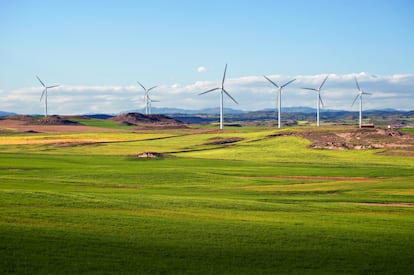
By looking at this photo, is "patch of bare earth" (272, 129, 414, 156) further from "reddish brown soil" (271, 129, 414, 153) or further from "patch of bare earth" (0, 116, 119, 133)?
"patch of bare earth" (0, 116, 119, 133)

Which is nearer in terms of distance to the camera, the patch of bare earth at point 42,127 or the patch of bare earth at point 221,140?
the patch of bare earth at point 221,140

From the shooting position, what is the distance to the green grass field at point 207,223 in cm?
2417

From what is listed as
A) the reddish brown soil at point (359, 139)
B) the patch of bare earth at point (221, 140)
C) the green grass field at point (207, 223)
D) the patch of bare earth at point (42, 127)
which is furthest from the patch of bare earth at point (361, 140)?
the patch of bare earth at point (42, 127)

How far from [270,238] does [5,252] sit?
36.7 feet

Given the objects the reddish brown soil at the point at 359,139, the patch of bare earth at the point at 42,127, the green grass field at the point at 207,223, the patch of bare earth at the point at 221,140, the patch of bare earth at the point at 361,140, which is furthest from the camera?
the patch of bare earth at the point at 42,127

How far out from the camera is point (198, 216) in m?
33.7

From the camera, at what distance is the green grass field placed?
24.2 m

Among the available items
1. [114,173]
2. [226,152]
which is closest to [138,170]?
[114,173]

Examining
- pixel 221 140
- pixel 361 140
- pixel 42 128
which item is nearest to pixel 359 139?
pixel 361 140

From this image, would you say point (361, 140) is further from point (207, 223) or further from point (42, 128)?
point (42, 128)

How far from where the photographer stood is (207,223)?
31.4 m

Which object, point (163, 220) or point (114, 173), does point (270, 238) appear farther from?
point (114, 173)

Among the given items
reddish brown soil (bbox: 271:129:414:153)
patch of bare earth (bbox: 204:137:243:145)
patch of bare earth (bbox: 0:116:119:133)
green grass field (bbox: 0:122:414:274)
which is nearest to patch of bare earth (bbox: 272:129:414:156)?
reddish brown soil (bbox: 271:129:414:153)

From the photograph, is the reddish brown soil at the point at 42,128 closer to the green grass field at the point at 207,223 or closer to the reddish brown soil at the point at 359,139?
the reddish brown soil at the point at 359,139
